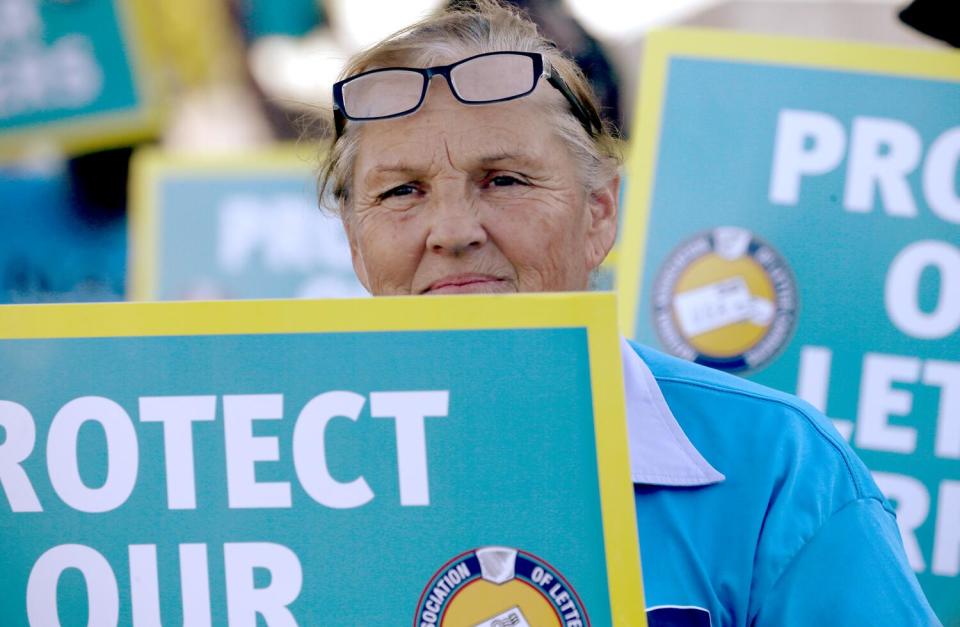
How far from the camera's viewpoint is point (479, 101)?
6.07ft

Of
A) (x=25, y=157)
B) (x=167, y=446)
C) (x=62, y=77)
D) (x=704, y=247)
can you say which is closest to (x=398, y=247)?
(x=167, y=446)

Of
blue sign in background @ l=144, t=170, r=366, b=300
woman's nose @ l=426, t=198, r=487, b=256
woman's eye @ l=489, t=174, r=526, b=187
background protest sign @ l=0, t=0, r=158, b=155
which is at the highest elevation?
background protest sign @ l=0, t=0, r=158, b=155

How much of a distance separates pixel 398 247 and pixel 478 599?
0.61m

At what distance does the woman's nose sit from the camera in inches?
71.9

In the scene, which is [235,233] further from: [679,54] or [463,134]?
[463,134]

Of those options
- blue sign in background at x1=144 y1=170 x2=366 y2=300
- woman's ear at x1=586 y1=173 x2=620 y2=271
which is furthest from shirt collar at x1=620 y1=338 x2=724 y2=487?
blue sign in background at x1=144 y1=170 x2=366 y2=300

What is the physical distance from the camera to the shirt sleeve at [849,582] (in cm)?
149

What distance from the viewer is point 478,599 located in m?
1.46

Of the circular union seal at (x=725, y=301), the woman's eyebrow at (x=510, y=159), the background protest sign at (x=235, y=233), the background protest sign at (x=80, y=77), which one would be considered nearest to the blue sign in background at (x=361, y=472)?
the woman's eyebrow at (x=510, y=159)

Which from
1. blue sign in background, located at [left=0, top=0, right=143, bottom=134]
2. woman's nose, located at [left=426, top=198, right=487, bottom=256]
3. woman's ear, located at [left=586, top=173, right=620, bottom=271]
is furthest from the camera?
blue sign in background, located at [left=0, top=0, right=143, bottom=134]

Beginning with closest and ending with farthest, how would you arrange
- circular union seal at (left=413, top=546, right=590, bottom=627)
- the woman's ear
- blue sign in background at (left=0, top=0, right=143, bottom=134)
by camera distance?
1. circular union seal at (left=413, top=546, right=590, bottom=627)
2. the woman's ear
3. blue sign in background at (left=0, top=0, right=143, bottom=134)

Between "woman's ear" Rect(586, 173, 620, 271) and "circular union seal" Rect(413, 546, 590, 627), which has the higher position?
"woman's ear" Rect(586, 173, 620, 271)

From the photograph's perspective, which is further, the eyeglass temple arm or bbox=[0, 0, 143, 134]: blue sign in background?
bbox=[0, 0, 143, 134]: blue sign in background

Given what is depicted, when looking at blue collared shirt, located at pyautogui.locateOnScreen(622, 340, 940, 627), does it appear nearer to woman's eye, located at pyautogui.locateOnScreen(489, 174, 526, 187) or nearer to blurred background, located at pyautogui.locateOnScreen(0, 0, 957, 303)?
woman's eye, located at pyautogui.locateOnScreen(489, 174, 526, 187)
